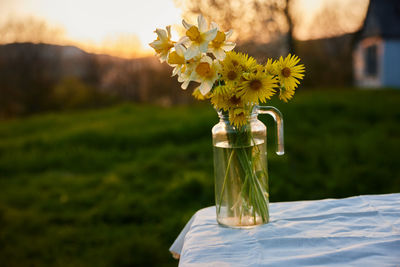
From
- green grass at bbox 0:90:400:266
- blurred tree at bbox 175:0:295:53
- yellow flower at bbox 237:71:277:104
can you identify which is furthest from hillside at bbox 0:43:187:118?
yellow flower at bbox 237:71:277:104

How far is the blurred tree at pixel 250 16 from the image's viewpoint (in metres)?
5.37

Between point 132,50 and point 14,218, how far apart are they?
6730 millimetres

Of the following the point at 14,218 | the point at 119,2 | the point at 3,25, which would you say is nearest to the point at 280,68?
the point at 14,218

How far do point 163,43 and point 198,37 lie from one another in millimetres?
116

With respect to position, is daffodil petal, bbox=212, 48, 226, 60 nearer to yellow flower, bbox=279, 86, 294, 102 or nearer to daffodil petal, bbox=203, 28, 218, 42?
daffodil petal, bbox=203, 28, 218, 42

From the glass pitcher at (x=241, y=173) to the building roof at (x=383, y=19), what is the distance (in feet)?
37.5

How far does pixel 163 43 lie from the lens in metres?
1.00

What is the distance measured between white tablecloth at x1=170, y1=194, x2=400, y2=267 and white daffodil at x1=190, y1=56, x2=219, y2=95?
1.30 ft

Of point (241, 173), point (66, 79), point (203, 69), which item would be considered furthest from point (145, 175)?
point (66, 79)

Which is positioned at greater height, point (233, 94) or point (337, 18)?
point (337, 18)

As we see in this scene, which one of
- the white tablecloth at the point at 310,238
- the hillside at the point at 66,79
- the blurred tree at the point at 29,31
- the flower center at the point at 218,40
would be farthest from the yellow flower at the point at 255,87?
the blurred tree at the point at 29,31

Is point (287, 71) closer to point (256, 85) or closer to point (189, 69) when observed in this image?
point (256, 85)

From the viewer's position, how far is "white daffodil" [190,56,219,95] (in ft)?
3.07

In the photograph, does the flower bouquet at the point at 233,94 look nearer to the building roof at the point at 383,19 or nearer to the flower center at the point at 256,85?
the flower center at the point at 256,85
